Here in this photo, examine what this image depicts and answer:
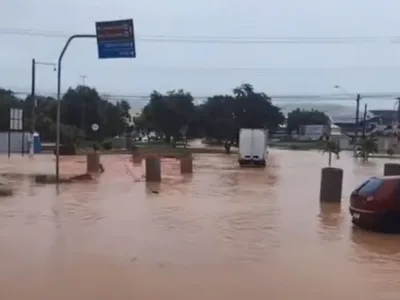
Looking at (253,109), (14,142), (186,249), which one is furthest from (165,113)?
(186,249)

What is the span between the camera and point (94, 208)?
70.3ft

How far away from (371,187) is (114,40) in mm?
14496

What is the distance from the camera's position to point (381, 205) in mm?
16656

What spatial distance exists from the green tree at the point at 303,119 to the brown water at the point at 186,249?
4729 inches

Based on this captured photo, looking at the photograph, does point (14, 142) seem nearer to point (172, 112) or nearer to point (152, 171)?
point (172, 112)

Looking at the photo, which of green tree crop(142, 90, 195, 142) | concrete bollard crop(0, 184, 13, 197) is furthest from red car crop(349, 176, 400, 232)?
green tree crop(142, 90, 195, 142)

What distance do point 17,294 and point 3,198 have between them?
1458 cm

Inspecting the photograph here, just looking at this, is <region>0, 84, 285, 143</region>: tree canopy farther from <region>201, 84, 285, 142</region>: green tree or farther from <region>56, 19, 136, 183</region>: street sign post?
<region>56, 19, 136, 183</region>: street sign post

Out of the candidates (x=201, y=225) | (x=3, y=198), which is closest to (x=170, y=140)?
(x=3, y=198)

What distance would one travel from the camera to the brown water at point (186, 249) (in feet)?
35.2

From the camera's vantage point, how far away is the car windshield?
1691cm

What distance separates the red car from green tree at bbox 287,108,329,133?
128581 millimetres

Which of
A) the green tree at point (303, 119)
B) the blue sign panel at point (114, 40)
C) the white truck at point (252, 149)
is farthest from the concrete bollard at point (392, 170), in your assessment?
the green tree at point (303, 119)

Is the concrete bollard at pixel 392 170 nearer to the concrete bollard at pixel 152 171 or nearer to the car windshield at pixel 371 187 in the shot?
the concrete bollard at pixel 152 171
